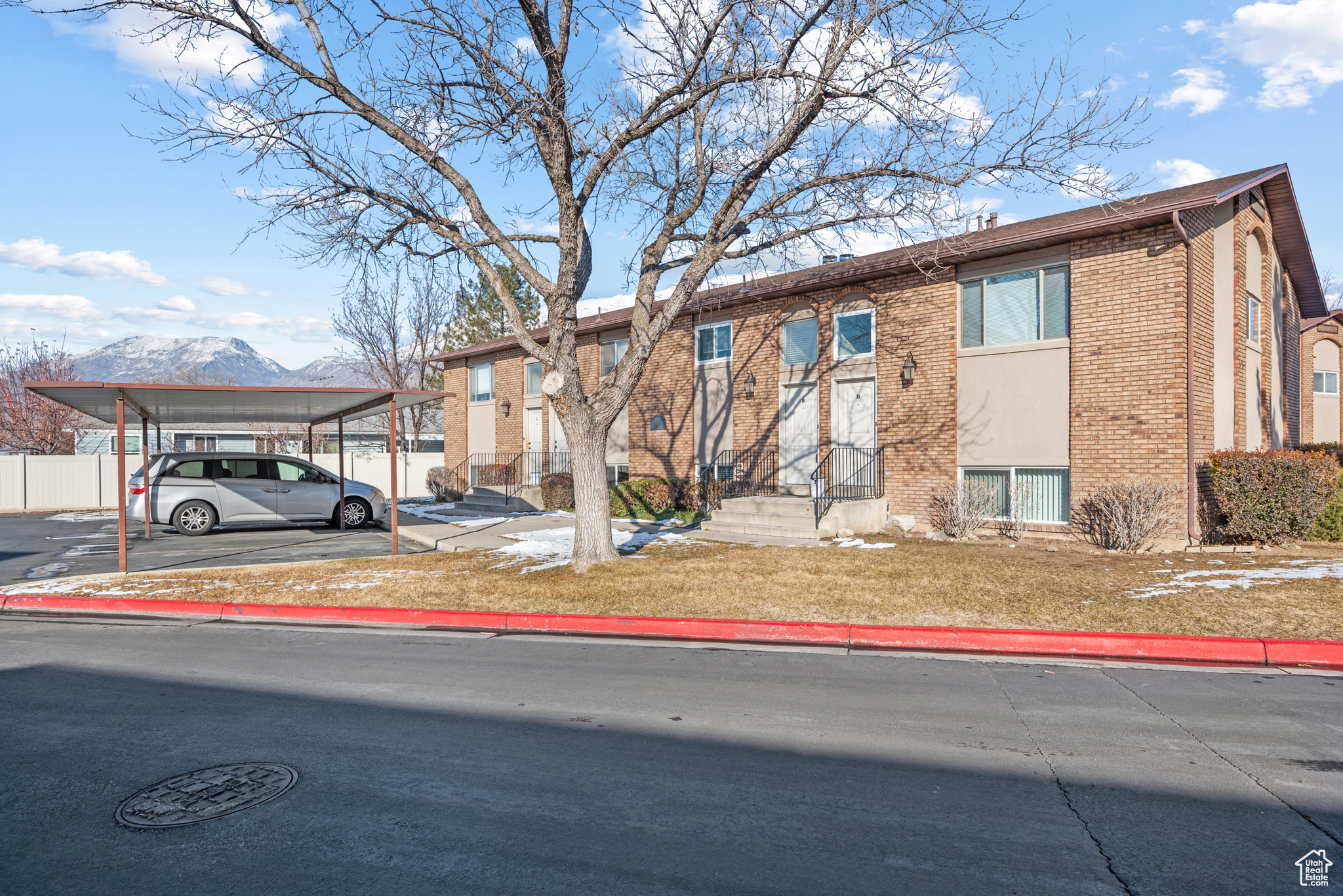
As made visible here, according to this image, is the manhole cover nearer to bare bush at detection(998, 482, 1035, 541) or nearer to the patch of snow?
the patch of snow

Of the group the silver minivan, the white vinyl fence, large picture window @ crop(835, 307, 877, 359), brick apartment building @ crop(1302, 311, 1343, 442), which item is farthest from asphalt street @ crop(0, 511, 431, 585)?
brick apartment building @ crop(1302, 311, 1343, 442)

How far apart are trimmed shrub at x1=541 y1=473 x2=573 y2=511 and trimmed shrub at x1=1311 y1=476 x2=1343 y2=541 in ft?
48.1

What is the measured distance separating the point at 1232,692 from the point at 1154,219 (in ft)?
27.9

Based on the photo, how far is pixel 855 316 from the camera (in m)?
16.1

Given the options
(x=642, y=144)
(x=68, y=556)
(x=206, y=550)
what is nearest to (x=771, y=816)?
(x=642, y=144)

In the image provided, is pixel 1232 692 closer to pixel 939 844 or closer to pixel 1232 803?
pixel 1232 803

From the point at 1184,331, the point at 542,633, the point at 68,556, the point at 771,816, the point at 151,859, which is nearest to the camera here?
the point at 151,859

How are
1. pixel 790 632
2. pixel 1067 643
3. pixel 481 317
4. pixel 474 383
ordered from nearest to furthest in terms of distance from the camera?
pixel 1067 643 < pixel 790 632 < pixel 474 383 < pixel 481 317

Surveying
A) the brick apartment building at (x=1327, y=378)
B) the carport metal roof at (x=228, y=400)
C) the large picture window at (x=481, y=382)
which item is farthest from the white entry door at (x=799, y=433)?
the brick apartment building at (x=1327, y=378)

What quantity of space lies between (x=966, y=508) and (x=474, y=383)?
18486mm

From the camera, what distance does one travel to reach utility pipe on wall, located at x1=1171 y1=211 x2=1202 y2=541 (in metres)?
11.6

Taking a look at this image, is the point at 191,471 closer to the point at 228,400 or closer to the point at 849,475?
the point at 228,400

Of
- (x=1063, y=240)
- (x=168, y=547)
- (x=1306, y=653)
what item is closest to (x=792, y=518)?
(x=1063, y=240)

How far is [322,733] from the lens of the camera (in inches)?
193
